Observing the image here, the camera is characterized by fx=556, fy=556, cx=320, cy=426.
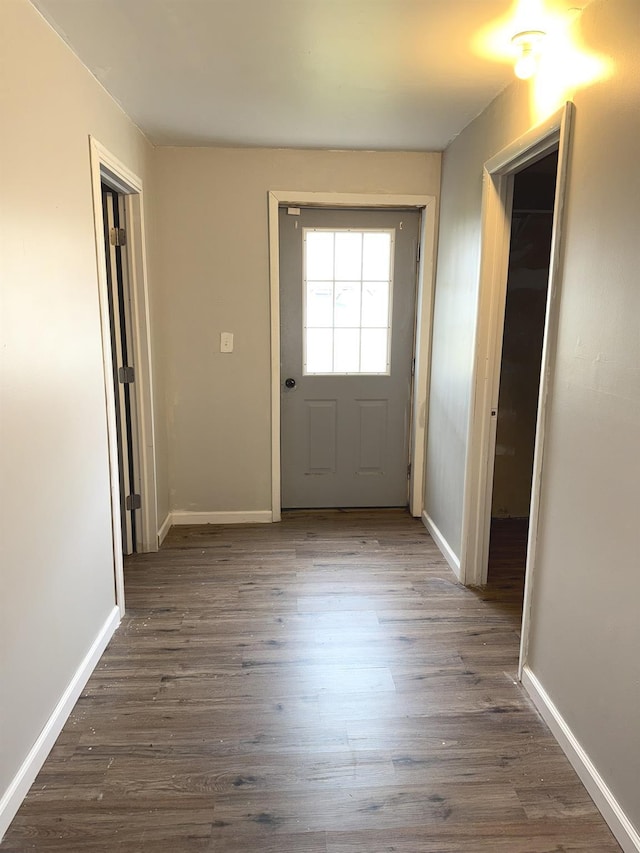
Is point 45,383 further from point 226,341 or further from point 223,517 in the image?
point 223,517

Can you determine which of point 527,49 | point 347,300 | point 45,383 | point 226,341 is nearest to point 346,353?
point 347,300

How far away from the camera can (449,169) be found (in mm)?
3258

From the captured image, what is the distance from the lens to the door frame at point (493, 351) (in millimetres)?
1968

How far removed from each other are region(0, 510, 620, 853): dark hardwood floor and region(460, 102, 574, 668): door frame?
0.29 m

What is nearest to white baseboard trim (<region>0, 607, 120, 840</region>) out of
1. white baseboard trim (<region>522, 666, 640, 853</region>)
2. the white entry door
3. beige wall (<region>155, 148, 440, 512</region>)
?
beige wall (<region>155, 148, 440, 512</region>)

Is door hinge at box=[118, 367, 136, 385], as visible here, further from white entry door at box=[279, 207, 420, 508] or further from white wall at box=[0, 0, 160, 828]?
white entry door at box=[279, 207, 420, 508]

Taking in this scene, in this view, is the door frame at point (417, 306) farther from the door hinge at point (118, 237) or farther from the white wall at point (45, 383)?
the white wall at point (45, 383)

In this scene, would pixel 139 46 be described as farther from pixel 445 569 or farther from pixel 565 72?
pixel 445 569

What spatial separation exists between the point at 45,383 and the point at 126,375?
4.39 feet

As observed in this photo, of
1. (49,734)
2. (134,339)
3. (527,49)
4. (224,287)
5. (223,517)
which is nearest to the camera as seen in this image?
(49,734)

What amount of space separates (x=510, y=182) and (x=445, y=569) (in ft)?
6.58

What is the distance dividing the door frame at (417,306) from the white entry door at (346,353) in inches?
3.2

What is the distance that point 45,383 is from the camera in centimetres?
180

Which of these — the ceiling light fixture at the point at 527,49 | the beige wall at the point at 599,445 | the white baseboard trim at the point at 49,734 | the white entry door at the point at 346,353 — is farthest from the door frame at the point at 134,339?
the beige wall at the point at 599,445
